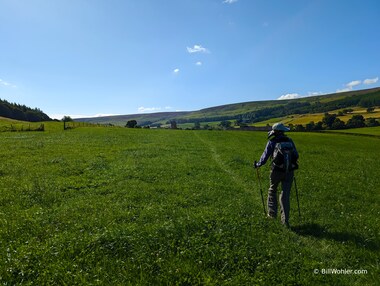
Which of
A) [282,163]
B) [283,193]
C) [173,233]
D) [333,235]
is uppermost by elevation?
[282,163]

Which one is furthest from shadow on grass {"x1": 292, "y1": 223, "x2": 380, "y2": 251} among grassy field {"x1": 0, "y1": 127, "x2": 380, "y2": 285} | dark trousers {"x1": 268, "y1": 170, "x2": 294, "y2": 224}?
dark trousers {"x1": 268, "y1": 170, "x2": 294, "y2": 224}

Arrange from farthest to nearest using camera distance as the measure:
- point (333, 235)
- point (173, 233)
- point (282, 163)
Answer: point (282, 163) → point (333, 235) → point (173, 233)

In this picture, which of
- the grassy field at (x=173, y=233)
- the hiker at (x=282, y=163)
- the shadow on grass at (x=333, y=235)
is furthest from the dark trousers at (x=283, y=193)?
the shadow on grass at (x=333, y=235)

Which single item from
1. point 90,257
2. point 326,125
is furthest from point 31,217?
point 326,125

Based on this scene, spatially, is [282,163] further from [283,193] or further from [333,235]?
[333,235]

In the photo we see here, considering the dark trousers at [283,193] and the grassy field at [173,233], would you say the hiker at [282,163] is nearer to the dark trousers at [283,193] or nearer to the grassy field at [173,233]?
the dark trousers at [283,193]

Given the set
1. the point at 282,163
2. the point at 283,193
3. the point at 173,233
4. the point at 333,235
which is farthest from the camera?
the point at 283,193

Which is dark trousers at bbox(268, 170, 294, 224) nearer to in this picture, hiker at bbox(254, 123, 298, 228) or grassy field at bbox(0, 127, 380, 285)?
hiker at bbox(254, 123, 298, 228)

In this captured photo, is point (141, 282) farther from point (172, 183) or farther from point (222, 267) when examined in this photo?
point (172, 183)

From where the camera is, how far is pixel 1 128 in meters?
82.2

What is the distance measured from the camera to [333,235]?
1139cm

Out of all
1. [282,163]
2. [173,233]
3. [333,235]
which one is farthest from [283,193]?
[173,233]

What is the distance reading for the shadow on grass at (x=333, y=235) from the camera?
34.8 ft

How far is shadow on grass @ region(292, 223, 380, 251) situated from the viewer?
34.8ft
